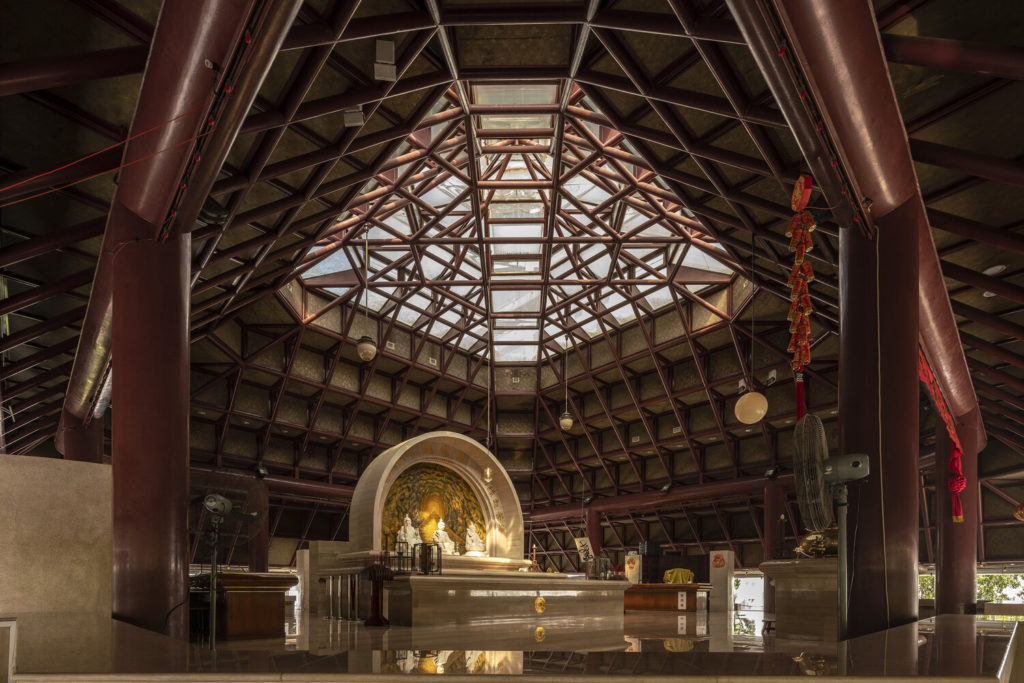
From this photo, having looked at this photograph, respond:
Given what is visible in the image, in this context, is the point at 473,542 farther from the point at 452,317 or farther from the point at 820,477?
the point at 452,317

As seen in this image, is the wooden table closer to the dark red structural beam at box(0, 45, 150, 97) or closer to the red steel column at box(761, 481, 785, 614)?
the red steel column at box(761, 481, 785, 614)

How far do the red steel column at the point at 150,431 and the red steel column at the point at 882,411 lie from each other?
24.1 ft

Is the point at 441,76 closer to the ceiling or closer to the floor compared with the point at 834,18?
closer to the ceiling

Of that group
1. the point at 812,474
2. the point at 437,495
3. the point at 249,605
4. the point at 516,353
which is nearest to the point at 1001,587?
the point at 516,353

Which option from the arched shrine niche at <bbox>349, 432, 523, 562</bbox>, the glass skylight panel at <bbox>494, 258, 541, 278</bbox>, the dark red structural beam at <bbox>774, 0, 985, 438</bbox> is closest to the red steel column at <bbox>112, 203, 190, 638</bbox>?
the arched shrine niche at <bbox>349, 432, 523, 562</bbox>

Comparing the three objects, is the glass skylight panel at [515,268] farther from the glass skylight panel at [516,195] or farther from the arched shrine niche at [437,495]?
the arched shrine niche at [437,495]

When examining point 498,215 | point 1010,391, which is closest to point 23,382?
point 498,215

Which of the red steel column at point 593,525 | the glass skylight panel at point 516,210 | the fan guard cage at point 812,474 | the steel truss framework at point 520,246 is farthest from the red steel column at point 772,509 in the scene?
the fan guard cage at point 812,474

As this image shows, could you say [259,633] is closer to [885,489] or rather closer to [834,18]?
[885,489]

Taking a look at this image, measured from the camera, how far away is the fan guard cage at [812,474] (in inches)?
240

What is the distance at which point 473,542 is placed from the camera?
56.6ft

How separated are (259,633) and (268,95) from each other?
7.47 meters

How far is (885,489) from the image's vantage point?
839 centimetres

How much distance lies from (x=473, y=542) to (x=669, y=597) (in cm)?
610
